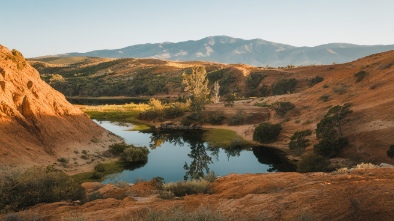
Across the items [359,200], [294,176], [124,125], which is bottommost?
[124,125]

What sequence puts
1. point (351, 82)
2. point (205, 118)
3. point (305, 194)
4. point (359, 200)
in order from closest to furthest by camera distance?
point (359, 200)
point (305, 194)
point (351, 82)
point (205, 118)

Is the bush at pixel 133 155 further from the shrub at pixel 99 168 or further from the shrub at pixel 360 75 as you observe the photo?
the shrub at pixel 360 75

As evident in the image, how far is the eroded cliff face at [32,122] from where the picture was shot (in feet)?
92.4

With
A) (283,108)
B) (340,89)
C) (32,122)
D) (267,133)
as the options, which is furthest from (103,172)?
(340,89)

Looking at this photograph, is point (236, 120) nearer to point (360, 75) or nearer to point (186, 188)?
point (360, 75)

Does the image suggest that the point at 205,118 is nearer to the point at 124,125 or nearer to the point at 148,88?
the point at 124,125

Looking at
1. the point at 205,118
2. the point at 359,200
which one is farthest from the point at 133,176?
the point at 205,118

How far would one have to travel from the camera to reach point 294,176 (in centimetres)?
1600

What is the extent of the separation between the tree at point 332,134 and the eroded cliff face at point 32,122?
26315 millimetres

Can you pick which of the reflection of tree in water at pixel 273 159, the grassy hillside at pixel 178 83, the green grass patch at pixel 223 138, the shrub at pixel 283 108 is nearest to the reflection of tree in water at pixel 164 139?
the green grass patch at pixel 223 138

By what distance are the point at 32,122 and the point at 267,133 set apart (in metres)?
30.8

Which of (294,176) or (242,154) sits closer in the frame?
(294,176)

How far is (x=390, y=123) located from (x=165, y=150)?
28.1 meters

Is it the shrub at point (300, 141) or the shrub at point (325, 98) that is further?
the shrub at point (325, 98)
